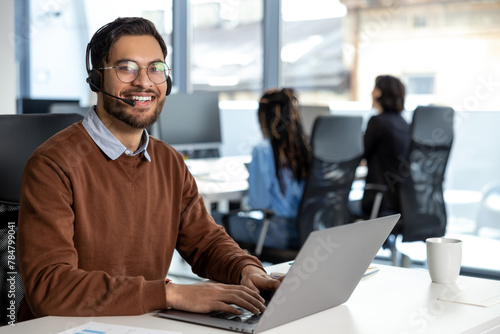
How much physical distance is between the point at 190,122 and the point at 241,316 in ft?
9.61

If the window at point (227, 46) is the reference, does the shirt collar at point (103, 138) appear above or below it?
below

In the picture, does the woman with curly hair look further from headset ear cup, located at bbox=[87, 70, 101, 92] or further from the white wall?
headset ear cup, located at bbox=[87, 70, 101, 92]

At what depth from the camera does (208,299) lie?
126 cm

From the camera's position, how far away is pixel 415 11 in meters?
4.98

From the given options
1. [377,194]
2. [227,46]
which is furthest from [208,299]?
[227,46]

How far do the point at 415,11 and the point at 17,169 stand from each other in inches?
156

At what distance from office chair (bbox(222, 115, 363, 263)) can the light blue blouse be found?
3.3 inches

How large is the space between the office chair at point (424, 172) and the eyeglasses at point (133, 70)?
90.3 inches

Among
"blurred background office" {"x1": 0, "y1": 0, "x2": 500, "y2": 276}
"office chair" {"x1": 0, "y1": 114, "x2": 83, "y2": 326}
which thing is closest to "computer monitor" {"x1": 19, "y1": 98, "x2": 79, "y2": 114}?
"blurred background office" {"x1": 0, "y1": 0, "x2": 500, "y2": 276}

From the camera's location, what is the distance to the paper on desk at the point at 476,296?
4.55 feet

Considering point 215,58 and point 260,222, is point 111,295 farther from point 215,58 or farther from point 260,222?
point 215,58

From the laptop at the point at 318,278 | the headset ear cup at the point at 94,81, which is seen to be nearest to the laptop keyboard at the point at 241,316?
the laptop at the point at 318,278

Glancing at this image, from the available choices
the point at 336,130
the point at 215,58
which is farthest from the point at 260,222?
the point at 215,58

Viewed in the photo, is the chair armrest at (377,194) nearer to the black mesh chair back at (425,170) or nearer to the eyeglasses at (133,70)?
the black mesh chair back at (425,170)
